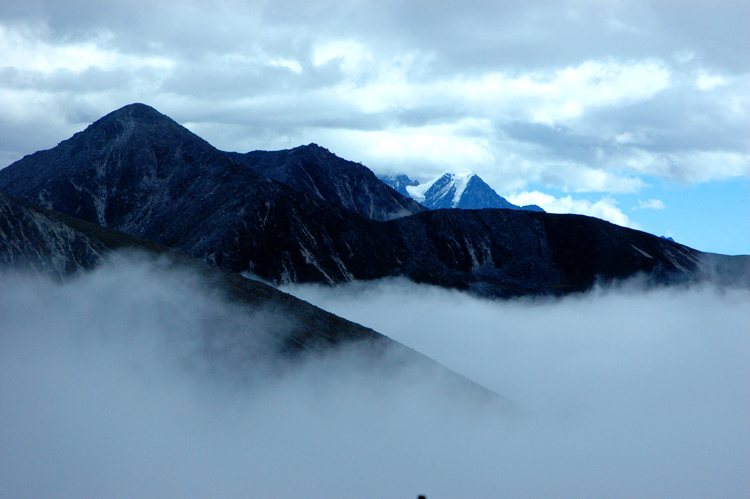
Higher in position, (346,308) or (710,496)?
(346,308)

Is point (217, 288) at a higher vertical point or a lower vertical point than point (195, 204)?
lower

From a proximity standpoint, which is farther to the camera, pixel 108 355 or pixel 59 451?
pixel 108 355

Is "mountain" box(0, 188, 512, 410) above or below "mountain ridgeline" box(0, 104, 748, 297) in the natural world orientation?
below

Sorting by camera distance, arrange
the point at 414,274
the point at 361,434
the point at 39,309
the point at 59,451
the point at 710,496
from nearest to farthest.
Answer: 1. the point at 59,451
2. the point at 39,309
3. the point at 361,434
4. the point at 710,496
5. the point at 414,274

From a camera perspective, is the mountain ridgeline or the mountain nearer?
the mountain

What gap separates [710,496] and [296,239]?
112 metres

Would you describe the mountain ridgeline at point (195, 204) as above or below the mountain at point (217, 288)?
above

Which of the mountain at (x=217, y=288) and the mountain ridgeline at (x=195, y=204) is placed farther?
the mountain ridgeline at (x=195, y=204)

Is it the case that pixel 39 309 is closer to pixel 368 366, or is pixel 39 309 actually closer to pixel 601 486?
pixel 368 366

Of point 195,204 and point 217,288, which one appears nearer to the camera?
point 217,288

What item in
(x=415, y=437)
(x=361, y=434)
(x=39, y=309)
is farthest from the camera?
(x=415, y=437)

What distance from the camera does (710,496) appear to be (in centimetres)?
15250

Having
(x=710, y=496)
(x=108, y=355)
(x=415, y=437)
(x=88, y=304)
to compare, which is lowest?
(x=710, y=496)

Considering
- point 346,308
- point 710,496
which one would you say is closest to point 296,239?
point 346,308
